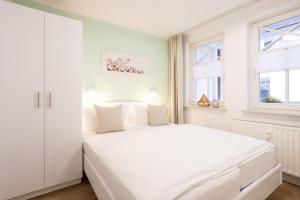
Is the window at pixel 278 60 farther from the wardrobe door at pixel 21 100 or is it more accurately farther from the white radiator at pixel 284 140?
the wardrobe door at pixel 21 100

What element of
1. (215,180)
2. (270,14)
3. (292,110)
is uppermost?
(270,14)

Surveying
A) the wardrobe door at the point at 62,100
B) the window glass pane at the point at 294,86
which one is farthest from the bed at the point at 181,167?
the window glass pane at the point at 294,86

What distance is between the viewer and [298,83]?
211 cm

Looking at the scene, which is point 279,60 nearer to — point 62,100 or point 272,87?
point 272,87

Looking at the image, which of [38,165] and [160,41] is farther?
[160,41]

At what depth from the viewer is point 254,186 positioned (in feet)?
4.38

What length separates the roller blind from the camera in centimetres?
209

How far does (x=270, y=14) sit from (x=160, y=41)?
198 cm

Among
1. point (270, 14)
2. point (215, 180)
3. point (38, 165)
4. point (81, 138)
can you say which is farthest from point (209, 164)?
point (270, 14)

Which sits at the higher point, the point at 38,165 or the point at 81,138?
the point at 81,138

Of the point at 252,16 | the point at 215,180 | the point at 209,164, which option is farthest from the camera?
the point at 252,16

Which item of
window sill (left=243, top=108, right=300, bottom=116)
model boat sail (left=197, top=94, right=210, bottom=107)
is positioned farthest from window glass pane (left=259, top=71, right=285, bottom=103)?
model boat sail (left=197, top=94, right=210, bottom=107)

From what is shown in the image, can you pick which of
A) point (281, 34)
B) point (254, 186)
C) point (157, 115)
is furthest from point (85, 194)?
point (281, 34)

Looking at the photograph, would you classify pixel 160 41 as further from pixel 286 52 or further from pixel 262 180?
pixel 262 180
